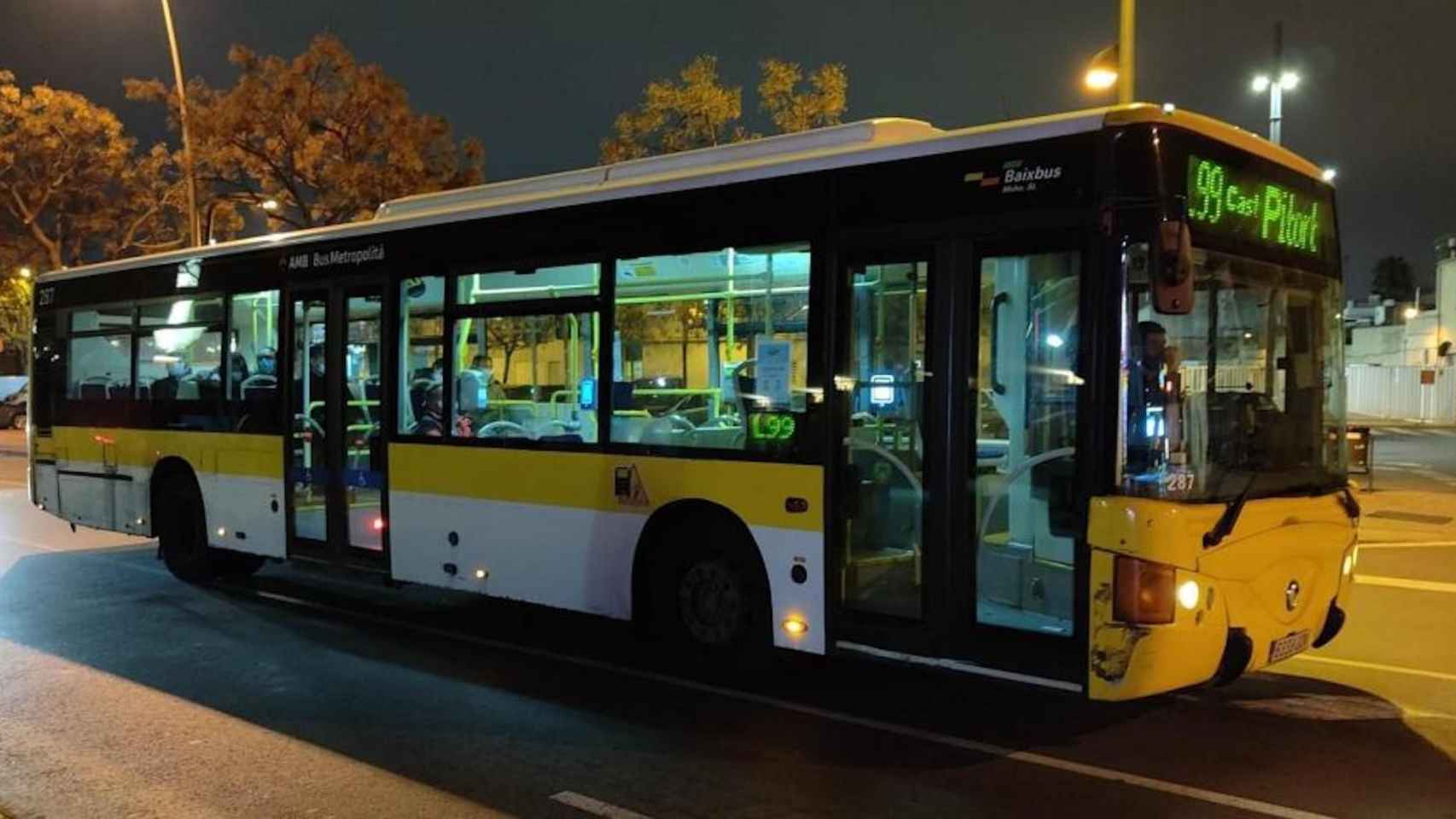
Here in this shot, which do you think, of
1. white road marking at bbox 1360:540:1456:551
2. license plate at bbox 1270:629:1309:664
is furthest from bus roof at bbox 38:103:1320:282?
white road marking at bbox 1360:540:1456:551

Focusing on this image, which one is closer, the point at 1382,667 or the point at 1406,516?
the point at 1382,667

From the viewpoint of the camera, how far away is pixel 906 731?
20.1 ft

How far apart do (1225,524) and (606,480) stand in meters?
3.73

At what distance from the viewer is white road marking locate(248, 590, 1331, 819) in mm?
4992

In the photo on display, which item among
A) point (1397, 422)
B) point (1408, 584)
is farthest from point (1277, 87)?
point (1397, 422)

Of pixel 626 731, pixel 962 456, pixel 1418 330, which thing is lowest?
pixel 626 731

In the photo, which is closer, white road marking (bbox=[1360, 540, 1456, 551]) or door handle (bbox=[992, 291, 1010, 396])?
door handle (bbox=[992, 291, 1010, 396])

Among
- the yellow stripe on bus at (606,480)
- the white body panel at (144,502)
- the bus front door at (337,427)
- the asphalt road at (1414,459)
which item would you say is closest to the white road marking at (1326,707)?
the yellow stripe on bus at (606,480)

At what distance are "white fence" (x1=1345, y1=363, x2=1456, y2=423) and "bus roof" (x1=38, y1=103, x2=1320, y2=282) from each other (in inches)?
1620

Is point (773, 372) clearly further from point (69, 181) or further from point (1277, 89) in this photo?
point (69, 181)

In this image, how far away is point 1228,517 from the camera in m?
5.14

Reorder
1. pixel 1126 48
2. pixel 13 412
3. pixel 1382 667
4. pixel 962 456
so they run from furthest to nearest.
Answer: pixel 13 412 → pixel 1126 48 → pixel 1382 667 → pixel 962 456

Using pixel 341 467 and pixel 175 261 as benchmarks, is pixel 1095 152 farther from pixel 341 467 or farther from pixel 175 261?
pixel 175 261

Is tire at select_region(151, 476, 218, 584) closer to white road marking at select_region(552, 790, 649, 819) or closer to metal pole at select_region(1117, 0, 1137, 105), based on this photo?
white road marking at select_region(552, 790, 649, 819)
